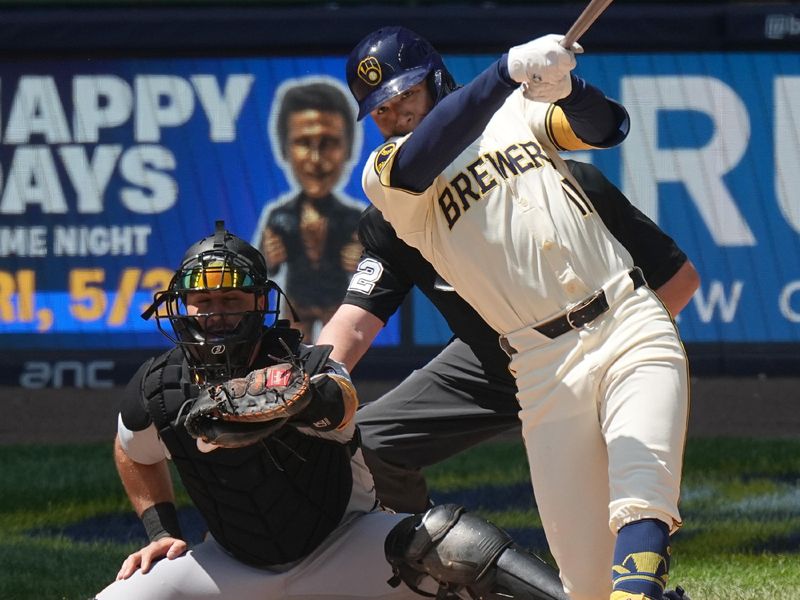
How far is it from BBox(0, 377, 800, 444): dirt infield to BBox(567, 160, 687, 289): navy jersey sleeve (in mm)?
3377

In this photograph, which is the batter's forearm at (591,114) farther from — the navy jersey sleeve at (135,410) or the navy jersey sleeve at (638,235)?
the navy jersey sleeve at (135,410)

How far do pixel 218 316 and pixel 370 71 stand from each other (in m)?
0.83

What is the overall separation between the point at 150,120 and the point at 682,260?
4252mm

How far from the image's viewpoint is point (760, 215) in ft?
26.7

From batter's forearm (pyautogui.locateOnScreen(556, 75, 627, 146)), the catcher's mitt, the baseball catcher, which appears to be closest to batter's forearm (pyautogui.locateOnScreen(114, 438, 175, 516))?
the baseball catcher

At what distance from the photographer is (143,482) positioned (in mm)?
4109

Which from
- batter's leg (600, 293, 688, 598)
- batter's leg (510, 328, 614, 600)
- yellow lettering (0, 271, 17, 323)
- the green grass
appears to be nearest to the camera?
batter's leg (600, 293, 688, 598)

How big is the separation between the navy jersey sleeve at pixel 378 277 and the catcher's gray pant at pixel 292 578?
3.98 ft

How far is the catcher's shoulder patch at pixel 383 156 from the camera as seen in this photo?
3748mm

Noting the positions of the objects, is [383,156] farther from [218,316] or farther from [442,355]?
[442,355]

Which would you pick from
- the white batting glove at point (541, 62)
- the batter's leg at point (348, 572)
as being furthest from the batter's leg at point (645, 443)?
the batter's leg at point (348, 572)

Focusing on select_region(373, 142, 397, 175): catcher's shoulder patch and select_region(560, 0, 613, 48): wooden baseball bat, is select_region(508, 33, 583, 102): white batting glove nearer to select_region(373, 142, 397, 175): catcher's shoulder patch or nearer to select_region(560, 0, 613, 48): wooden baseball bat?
select_region(560, 0, 613, 48): wooden baseball bat

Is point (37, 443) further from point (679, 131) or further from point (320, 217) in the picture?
point (679, 131)

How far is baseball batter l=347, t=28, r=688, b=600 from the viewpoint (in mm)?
3443
